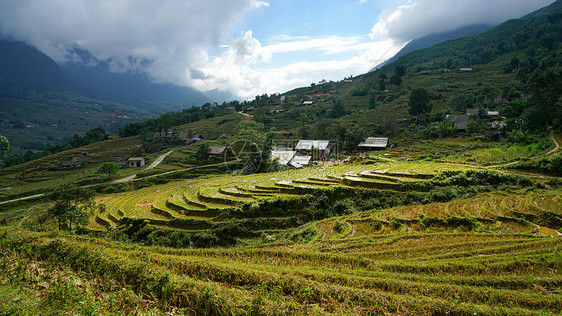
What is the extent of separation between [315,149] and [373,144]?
35.2 feet

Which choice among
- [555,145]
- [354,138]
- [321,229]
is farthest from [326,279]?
[354,138]

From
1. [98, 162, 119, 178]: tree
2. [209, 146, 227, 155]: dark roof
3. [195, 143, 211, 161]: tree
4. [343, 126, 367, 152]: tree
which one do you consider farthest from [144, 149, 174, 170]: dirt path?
[343, 126, 367, 152]: tree

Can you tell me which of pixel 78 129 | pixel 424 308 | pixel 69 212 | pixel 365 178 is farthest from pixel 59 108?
pixel 424 308

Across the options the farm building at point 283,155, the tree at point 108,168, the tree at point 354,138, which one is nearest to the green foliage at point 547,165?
the tree at point 354,138

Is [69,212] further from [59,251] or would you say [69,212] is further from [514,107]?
[514,107]

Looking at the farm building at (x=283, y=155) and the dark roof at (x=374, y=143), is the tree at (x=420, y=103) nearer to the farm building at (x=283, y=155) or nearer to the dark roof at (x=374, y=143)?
the dark roof at (x=374, y=143)

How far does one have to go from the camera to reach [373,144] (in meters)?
47.9

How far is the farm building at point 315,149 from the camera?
156 ft

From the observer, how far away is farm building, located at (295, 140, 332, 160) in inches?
1873

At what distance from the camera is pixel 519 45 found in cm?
8331

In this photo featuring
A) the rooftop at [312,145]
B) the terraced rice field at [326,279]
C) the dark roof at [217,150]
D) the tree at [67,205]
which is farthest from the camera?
the dark roof at [217,150]

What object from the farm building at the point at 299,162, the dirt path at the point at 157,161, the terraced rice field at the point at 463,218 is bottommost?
the terraced rice field at the point at 463,218

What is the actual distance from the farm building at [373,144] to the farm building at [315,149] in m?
6.05

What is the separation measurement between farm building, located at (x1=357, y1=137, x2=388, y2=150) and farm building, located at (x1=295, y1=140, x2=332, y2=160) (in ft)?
19.9
